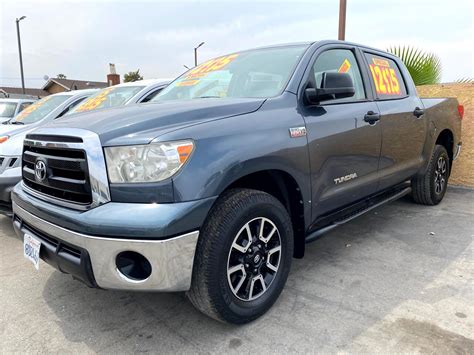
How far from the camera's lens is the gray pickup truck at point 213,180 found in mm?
1966

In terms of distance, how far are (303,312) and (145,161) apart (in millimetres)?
1447

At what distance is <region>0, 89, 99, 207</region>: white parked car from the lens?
376cm

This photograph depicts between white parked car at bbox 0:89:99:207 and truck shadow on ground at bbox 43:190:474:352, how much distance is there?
1.25 metres

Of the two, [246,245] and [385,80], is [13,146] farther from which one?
[385,80]

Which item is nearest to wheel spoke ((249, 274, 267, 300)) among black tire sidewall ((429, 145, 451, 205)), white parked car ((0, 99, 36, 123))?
black tire sidewall ((429, 145, 451, 205))

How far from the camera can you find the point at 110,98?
6.08 meters

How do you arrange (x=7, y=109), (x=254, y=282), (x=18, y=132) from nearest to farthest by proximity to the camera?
(x=254, y=282)
(x=18, y=132)
(x=7, y=109)

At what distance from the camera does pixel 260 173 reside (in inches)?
98.4

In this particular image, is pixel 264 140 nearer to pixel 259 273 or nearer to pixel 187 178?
pixel 187 178

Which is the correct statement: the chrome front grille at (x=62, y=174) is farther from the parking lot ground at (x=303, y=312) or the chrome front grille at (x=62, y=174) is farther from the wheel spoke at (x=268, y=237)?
the wheel spoke at (x=268, y=237)

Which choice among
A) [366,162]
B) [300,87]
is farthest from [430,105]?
[300,87]

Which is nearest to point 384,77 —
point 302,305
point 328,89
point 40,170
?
point 328,89

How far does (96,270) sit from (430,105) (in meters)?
4.08

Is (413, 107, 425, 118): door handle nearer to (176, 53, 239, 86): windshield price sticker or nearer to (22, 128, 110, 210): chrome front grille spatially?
(176, 53, 239, 86): windshield price sticker
